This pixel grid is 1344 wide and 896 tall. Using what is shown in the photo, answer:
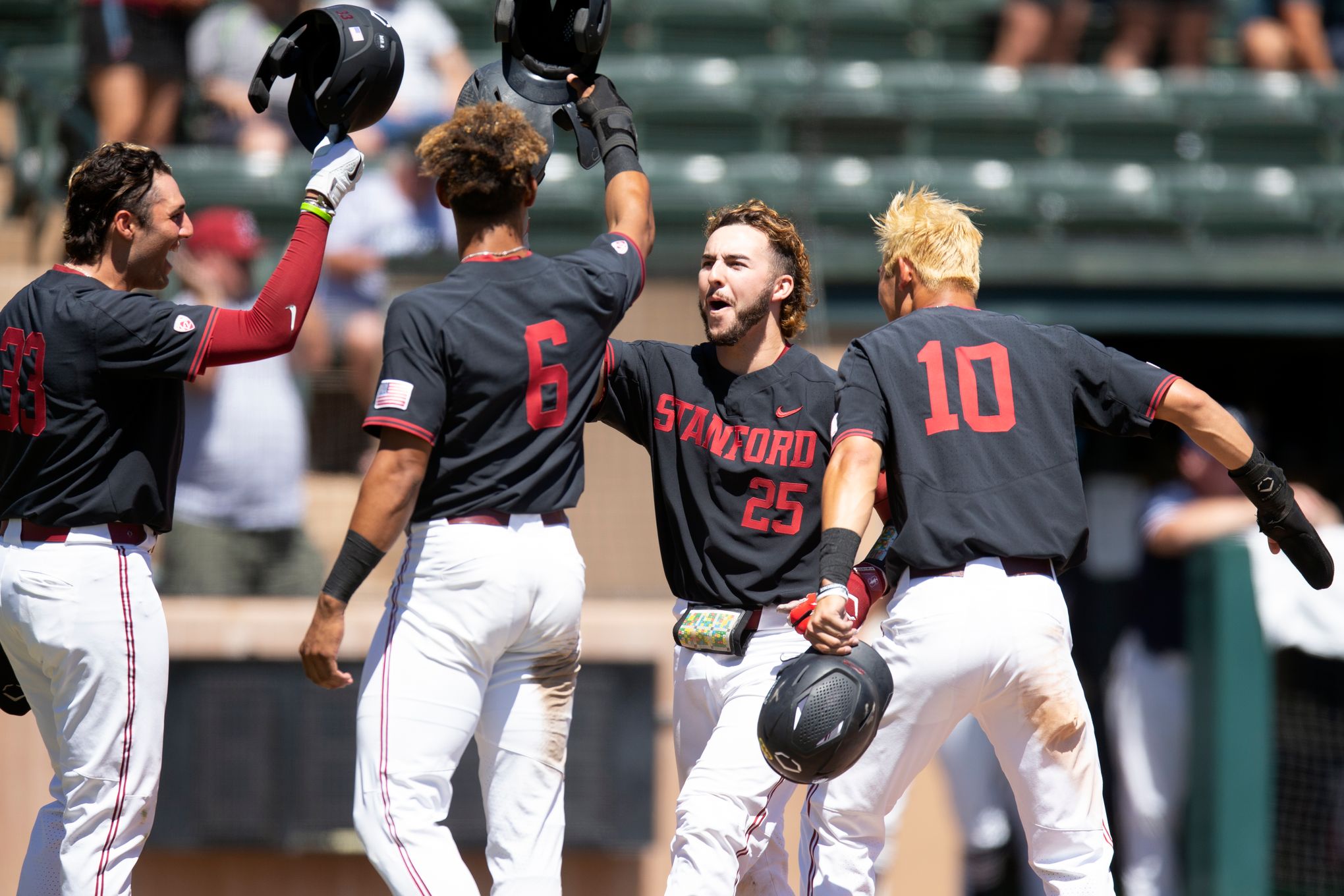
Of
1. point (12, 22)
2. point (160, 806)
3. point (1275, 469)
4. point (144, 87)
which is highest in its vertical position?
point (12, 22)

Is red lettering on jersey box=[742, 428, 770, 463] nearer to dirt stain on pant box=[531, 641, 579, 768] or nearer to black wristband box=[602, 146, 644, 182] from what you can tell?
dirt stain on pant box=[531, 641, 579, 768]

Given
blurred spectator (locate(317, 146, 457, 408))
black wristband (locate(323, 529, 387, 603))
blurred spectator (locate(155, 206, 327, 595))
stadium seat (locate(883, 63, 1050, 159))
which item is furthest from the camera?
stadium seat (locate(883, 63, 1050, 159))

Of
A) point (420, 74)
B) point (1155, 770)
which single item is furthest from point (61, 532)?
point (1155, 770)

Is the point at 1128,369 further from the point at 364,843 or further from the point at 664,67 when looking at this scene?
the point at 664,67

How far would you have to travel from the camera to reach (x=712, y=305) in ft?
11.3

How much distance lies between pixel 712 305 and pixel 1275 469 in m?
1.44

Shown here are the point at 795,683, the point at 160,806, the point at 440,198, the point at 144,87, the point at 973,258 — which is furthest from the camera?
the point at 144,87

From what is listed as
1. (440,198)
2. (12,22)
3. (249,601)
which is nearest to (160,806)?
(249,601)

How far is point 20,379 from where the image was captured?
10.5ft

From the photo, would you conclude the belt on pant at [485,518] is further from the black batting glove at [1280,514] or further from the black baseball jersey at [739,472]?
the black batting glove at [1280,514]

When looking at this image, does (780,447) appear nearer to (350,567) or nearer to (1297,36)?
(350,567)

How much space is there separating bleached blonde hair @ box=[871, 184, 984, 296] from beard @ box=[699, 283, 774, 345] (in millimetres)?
366

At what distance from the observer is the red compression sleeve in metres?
3.16

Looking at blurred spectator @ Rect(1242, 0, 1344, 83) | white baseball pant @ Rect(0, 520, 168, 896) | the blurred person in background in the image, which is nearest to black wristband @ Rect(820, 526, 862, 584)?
white baseball pant @ Rect(0, 520, 168, 896)
